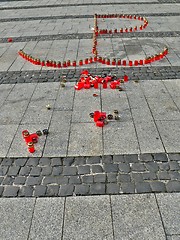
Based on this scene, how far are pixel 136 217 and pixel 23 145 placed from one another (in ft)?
9.76

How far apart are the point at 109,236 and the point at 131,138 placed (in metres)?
2.47

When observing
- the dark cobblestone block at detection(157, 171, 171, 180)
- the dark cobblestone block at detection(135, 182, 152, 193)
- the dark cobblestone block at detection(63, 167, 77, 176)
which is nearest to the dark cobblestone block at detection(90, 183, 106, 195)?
the dark cobblestone block at detection(63, 167, 77, 176)

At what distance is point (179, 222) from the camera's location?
4195 millimetres

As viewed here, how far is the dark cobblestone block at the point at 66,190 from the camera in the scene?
4742mm

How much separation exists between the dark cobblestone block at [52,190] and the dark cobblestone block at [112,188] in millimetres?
923

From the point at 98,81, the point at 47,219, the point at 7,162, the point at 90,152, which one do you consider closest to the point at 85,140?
the point at 90,152

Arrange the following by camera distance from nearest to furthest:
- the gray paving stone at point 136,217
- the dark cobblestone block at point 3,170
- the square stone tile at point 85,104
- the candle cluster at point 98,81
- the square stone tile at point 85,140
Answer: the gray paving stone at point 136,217 < the dark cobblestone block at point 3,170 < the square stone tile at point 85,140 < the square stone tile at point 85,104 < the candle cluster at point 98,81

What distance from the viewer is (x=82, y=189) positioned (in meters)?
4.83

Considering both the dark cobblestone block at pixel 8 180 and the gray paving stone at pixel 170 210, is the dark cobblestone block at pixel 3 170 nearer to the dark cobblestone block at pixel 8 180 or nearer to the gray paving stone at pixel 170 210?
the dark cobblestone block at pixel 8 180

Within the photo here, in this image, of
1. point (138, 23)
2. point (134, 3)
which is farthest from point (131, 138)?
point (134, 3)

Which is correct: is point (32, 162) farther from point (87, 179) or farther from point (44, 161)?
point (87, 179)

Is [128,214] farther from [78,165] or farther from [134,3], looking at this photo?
[134,3]

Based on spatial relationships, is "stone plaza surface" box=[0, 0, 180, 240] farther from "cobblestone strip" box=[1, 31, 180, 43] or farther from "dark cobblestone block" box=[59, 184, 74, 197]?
"cobblestone strip" box=[1, 31, 180, 43]

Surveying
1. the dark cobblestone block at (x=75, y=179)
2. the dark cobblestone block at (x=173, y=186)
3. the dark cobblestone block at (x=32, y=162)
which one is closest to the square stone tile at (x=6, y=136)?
the dark cobblestone block at (x=32, y=162)
